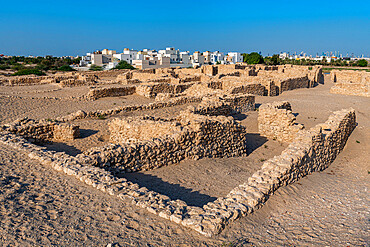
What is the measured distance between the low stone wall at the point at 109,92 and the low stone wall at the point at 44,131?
811 centimetres

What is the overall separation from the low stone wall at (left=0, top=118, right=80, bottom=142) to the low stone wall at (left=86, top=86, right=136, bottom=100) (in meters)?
8.11

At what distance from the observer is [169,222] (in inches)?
202

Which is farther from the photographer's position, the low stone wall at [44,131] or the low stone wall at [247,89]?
the low stone wall at [247,89]

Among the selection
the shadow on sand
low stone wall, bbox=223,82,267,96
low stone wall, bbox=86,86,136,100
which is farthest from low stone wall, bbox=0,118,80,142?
low stone wall, bbox=223,82,267,96

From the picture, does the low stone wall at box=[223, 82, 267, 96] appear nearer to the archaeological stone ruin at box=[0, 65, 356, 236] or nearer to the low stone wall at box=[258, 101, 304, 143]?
the archaeological stone ruin at box=[0, 65, 356, 236]

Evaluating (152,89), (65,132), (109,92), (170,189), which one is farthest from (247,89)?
(170,189)

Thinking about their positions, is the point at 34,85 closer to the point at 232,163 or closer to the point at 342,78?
the point at 232,163

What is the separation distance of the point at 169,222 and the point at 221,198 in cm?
124

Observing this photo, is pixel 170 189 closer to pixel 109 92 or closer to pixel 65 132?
pixel 65 132

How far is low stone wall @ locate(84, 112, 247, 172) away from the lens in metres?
A: 7.92

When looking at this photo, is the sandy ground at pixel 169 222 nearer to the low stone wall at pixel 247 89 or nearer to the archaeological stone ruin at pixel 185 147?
the archaeological stone ruin at pixel 185 147

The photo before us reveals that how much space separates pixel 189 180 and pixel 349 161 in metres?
6.72

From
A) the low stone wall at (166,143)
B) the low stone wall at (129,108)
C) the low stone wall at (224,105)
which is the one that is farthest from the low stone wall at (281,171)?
the low stone wall at (129,108)

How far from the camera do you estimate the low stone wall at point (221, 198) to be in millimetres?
5215
